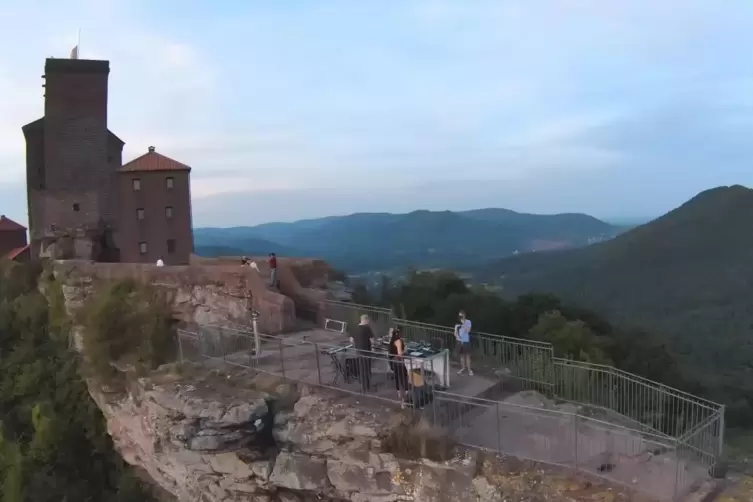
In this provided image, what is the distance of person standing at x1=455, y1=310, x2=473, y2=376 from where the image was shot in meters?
15.2

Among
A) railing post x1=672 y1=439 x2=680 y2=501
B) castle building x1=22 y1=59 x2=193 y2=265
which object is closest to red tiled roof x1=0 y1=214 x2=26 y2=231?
castle building x1=22 y1=59 x2=193 y2=265

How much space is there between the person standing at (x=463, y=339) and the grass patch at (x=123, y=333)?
780 cm

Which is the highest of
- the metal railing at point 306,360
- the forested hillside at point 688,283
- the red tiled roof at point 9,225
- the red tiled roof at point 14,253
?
the red tiled roof at point 9,225

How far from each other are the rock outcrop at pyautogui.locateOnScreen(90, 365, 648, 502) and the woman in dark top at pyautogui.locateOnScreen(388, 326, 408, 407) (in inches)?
20.1

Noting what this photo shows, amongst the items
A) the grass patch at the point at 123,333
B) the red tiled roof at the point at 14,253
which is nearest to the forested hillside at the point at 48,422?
the grass patch at the point at 123,333

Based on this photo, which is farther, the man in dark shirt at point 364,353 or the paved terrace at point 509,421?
the man in dark shirt at point 364,353

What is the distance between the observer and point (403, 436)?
1216 centimetres

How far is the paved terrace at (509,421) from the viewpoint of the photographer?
10.8m

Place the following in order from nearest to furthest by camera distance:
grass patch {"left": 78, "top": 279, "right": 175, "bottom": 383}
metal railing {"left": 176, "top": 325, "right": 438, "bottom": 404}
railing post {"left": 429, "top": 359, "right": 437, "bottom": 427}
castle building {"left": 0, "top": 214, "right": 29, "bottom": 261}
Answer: railing post {"left": 429, "top": 359, "right": 437, "bottom": 427} → metal railing {"left": 176, "top": 325, "right": 438, "bottom": 404} → grass patch {"left": 78, "top": 279, "right": 175, "bottom": 383} → castle building {"left": 0, "top": 214, "right": 29, "bottom": 261}

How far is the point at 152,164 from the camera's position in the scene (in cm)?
2936

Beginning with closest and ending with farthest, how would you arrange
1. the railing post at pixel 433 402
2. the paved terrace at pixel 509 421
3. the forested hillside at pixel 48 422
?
1. the paved terrace at pixel 509 421
2. the railing post at pixel 433 402
3. the forested hillside at pixel 48 422

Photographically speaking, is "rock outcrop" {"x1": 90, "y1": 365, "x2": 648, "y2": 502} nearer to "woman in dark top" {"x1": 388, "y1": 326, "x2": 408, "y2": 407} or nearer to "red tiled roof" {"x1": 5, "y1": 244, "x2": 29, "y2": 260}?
"woman in dark top" {"x1": 388, "y1": 326, "x2": 408, "y2": 407}

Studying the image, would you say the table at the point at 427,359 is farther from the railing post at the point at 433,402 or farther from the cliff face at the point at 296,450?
the cliff face at the point at 296,450

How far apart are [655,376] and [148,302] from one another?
28810 millimetres
